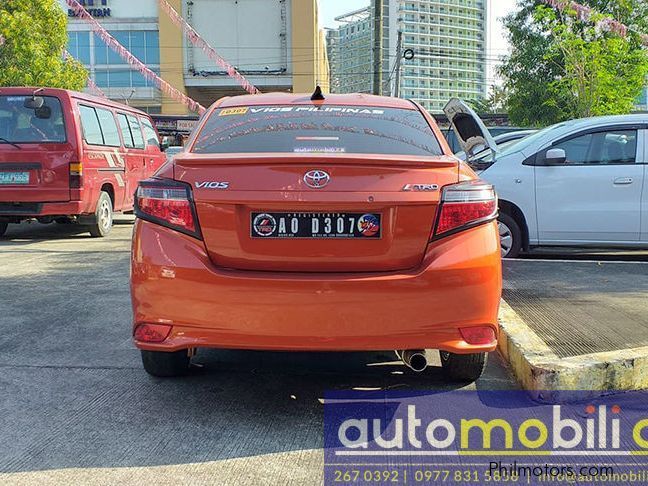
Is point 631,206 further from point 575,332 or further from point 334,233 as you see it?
point 334,233

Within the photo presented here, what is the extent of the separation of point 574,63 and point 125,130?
12.7m

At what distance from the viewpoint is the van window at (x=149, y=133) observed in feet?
38.4

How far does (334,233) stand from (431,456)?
106cm

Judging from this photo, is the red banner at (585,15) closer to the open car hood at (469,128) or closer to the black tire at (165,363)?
the open car hood at (469,128)

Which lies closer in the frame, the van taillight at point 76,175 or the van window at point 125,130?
the van taillight at point 76,175

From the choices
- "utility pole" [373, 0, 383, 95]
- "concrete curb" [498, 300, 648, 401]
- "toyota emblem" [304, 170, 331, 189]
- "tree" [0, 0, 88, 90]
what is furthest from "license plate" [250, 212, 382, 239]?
"utility pole" [373, 0, 383, 95]

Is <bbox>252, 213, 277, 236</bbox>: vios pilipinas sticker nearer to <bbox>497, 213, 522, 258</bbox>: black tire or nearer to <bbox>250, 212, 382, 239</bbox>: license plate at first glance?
<bbox>250, 212, 382, 239</bbox>: license plate

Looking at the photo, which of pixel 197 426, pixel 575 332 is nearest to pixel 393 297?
pixel 197 426

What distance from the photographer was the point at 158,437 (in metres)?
2.83

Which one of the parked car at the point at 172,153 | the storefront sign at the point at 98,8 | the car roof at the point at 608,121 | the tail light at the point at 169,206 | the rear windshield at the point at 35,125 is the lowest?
the tail light at the point at 169,206

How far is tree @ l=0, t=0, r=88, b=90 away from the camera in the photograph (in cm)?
1537

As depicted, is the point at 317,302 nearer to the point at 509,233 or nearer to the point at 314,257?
the point at 314,257

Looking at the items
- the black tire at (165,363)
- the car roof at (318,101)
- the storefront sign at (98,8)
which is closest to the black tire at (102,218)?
the car roof at (318,101)

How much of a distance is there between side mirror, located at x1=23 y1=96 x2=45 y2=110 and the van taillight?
2.77ft
